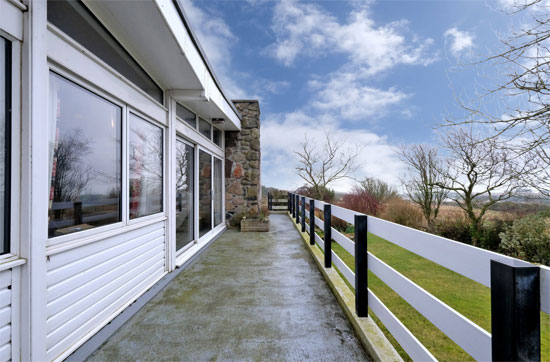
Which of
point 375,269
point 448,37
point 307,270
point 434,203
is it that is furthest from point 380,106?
point 375,269

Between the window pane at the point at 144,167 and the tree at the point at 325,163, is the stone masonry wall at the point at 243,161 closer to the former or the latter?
the window pane at the point at 144,167

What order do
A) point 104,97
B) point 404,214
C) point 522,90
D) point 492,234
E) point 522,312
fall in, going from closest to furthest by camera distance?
point 522,312
point 104,97
point 522,90
point 492,234
point 404,214

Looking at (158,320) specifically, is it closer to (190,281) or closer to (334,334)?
(190,281)

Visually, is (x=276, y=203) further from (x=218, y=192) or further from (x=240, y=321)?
(x=240, y=321)

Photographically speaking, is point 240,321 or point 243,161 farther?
point 243,161

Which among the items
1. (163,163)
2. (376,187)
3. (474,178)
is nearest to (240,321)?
(163,163)

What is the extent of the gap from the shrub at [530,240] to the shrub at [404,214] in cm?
209

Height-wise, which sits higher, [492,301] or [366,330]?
[492,301]

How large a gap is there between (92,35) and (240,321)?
2.61m

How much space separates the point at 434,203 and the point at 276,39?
24.1 ft

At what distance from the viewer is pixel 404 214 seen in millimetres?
6969

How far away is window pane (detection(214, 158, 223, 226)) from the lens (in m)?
5.79

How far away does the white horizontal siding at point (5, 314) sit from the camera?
1278 mm

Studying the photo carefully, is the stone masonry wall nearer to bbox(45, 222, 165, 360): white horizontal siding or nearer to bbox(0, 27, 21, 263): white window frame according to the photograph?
bbox(45, 222, 165, 360): white horizontal siding
